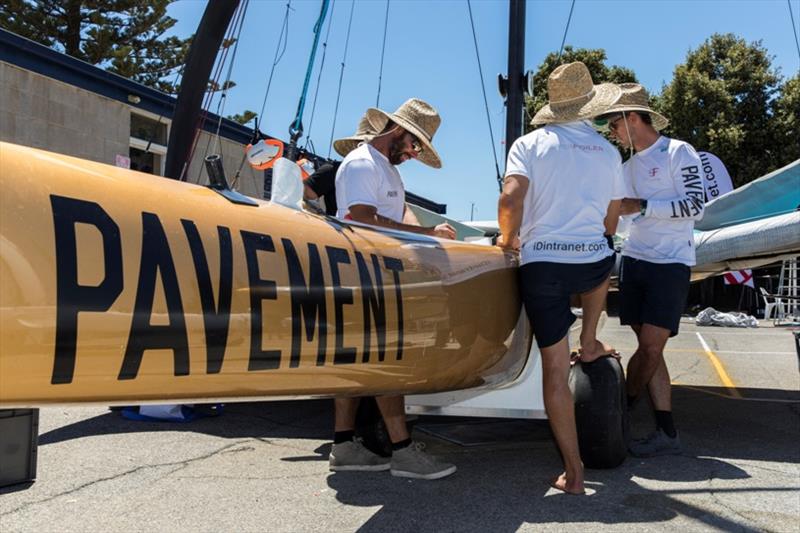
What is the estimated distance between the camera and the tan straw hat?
3.67 metres

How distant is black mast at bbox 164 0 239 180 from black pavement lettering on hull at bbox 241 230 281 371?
3.16 metres

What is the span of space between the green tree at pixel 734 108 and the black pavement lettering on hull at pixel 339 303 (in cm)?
2148

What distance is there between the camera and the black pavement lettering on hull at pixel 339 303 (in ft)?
7.45

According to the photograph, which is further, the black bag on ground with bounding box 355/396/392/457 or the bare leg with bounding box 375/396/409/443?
the black bag on ground with bounding box 355/396/392/457

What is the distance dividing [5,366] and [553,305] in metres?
2.09

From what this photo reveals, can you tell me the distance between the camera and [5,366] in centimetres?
152

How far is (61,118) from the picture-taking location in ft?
36.8

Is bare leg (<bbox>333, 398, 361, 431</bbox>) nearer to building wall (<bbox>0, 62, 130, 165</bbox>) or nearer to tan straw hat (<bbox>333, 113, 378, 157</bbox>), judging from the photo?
tan straw hat (<bbox>333, 113, 378, 157</bbox>)

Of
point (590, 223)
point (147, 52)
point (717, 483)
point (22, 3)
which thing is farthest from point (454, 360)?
point (147, 52)

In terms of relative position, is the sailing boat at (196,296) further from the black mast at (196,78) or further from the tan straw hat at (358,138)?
the black mast at (196,78)

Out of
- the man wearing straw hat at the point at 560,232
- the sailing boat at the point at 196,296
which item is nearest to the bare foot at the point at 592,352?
the man wearing straw hat at the point at 560,232

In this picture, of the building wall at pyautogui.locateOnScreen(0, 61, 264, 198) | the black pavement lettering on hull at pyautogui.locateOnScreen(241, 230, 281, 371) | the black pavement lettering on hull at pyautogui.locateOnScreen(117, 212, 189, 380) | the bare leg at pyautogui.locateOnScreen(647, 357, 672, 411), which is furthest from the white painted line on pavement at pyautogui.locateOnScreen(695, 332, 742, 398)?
the building wall at pyautogui.locateOnScreen(0, 61, 264, 198)

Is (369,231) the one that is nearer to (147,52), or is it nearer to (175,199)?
(175,199)

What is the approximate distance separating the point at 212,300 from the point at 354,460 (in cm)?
173
